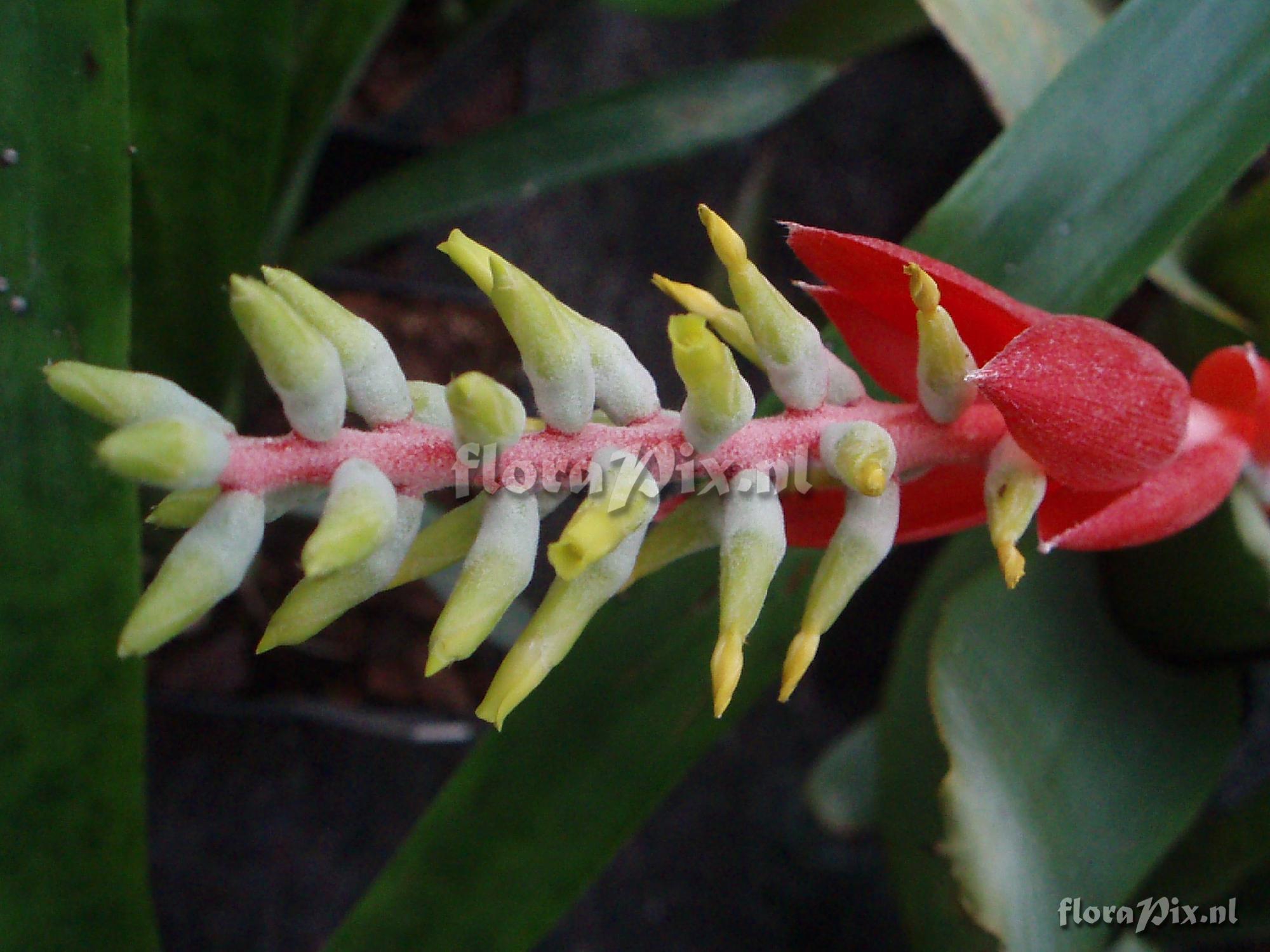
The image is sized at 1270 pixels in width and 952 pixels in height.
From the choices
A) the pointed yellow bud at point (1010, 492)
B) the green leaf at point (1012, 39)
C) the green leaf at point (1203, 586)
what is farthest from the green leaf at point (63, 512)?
the green leaf at point (1203, 586)

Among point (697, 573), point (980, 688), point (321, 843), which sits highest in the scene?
point (697, 573)

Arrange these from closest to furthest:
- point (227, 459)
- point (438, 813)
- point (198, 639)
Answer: point (227, 459) < point (438, 813) < point (198, 639)

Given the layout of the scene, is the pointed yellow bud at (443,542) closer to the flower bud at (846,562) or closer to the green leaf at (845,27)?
the flower bud at (846,562)

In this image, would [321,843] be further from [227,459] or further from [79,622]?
[227,459]

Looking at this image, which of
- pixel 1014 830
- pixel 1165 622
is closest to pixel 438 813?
pixel 1014 830

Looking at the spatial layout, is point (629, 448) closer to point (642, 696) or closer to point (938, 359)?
point (938, 359)
